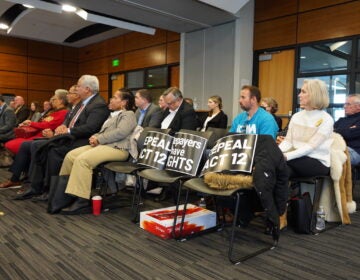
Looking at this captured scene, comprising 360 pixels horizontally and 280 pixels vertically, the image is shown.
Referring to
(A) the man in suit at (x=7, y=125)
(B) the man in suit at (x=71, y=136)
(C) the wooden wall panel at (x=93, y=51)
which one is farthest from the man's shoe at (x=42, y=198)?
(C) the wooden wall panel at (x=93, y=51)

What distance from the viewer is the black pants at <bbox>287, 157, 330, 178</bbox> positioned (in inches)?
106

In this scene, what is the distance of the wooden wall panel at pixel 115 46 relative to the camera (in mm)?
9344

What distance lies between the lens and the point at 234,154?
238cm

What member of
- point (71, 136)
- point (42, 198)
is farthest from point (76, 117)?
point (42, 198)

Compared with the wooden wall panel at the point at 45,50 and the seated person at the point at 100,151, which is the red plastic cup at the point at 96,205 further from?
the wooden wall panel at the point at 45,50

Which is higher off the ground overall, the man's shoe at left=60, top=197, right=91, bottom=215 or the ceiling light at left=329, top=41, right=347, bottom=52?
the ceiling light at left=329, top=41, right=347, bottom=52

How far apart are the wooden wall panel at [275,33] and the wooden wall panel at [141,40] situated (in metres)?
2.73

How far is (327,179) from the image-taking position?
2961mm

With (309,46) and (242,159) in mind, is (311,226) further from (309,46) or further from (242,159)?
(309,46)

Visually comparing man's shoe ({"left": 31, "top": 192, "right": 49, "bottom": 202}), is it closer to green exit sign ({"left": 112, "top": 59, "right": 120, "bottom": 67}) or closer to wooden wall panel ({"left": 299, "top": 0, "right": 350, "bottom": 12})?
wooden wall panel ({"left": 299, "top": 0, "right": 350, "bottom": 12})

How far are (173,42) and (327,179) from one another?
18.9ft

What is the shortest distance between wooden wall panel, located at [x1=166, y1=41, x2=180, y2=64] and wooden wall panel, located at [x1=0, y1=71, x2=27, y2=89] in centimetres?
477

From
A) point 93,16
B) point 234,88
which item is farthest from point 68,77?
point 234,88

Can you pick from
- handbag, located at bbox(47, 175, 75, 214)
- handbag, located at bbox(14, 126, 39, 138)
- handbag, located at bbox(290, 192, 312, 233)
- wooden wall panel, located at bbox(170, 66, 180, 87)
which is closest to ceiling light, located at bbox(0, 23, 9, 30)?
wooden wall panel, located at bbox(170, 66, 180, 87)
